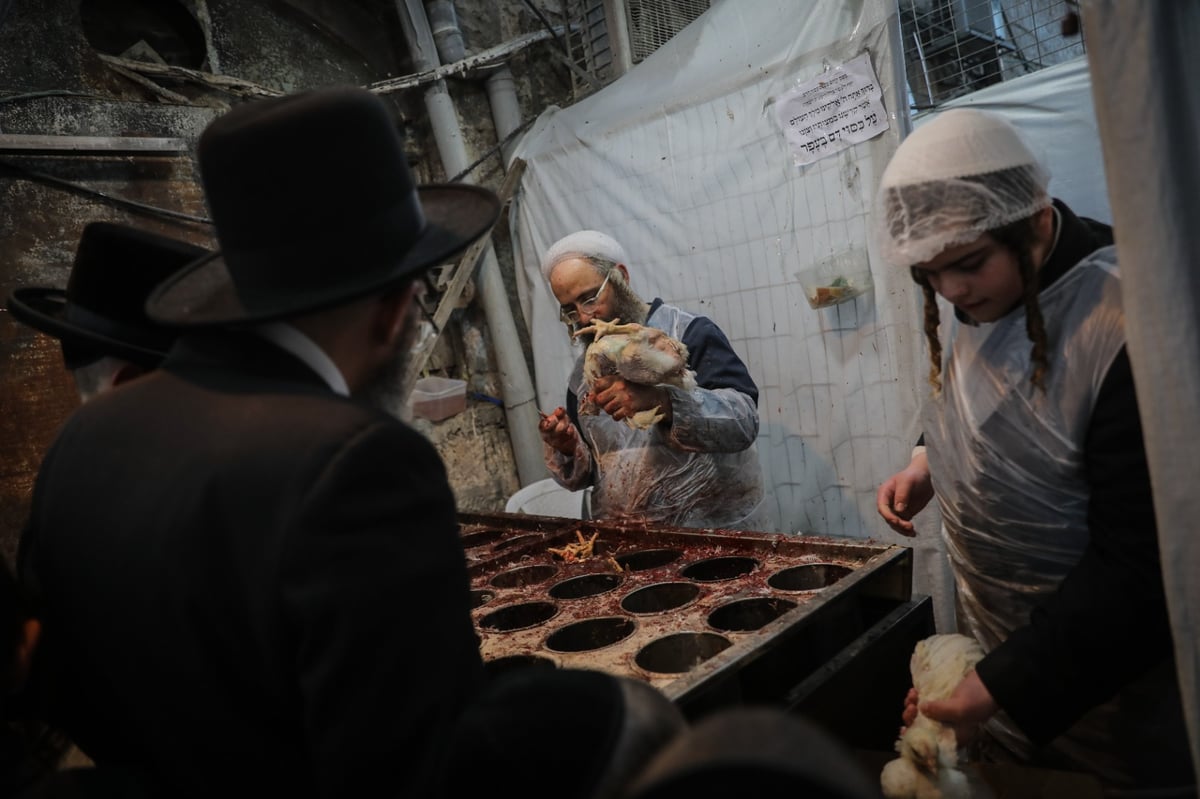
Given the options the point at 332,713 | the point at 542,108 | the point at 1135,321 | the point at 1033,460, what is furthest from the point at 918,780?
the point at 542,108

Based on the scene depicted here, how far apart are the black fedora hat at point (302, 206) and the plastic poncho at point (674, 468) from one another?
206 cm

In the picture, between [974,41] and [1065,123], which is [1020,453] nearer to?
[1065,123]

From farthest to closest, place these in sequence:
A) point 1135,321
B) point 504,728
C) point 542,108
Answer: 1. point 542,108
2. point 1135,321
3. point 504,728

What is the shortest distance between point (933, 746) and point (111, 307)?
7.55 ft

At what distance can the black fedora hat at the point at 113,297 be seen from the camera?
1.97 metres

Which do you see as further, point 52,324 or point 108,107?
point 108,107

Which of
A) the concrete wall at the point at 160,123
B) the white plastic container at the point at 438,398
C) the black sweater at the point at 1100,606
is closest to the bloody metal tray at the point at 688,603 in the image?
the black sweater at the point at 1100,606

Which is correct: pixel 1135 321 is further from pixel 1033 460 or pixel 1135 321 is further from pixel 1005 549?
pixel 1005 549

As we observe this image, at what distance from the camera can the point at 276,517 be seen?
3.14 ft

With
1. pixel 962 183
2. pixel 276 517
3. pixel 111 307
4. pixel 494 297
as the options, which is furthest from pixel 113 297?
pixel 494 297

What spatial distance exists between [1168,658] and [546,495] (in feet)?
11.0

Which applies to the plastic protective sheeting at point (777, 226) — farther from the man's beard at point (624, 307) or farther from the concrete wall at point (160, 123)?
the concrete wall at point (160, 123)

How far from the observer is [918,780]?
1684 millimetres

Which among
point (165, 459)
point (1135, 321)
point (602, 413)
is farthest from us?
point (602, 413)
